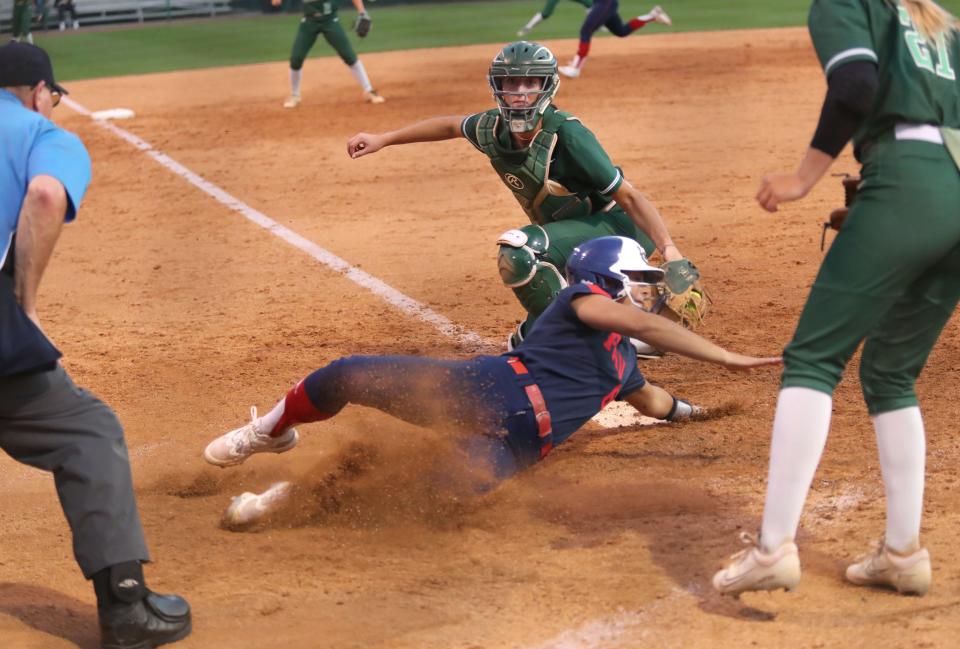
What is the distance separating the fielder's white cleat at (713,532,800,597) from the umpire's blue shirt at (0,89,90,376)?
218 cm

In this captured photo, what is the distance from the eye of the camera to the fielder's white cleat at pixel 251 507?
466 centimetres

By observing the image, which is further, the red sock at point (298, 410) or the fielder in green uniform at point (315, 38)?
the fielder in green uniform at point (315, 38)

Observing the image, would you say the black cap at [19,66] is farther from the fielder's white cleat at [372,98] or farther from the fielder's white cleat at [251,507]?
the fielder's white cleat at [372,98]

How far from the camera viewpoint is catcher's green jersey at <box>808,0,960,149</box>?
3.47 metres

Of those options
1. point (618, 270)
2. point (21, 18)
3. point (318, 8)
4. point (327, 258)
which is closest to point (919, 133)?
point (618, 270)

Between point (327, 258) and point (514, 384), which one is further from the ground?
point (514, 384)

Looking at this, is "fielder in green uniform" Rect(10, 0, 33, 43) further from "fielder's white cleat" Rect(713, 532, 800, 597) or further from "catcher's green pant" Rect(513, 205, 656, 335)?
"fielder's white cleat" Rect(713, 532, 800, 597)

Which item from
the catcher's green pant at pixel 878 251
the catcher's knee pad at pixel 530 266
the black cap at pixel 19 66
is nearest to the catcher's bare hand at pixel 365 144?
the catcher's knee pad at pixel 530 266

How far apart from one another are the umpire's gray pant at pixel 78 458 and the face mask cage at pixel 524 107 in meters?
2.80

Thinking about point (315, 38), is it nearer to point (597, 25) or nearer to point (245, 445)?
point (597, 25)

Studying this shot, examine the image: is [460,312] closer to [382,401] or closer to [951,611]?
[382,401]

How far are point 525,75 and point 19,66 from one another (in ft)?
8.57

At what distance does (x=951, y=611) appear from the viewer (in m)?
3.71

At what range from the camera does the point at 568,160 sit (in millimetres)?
5906
